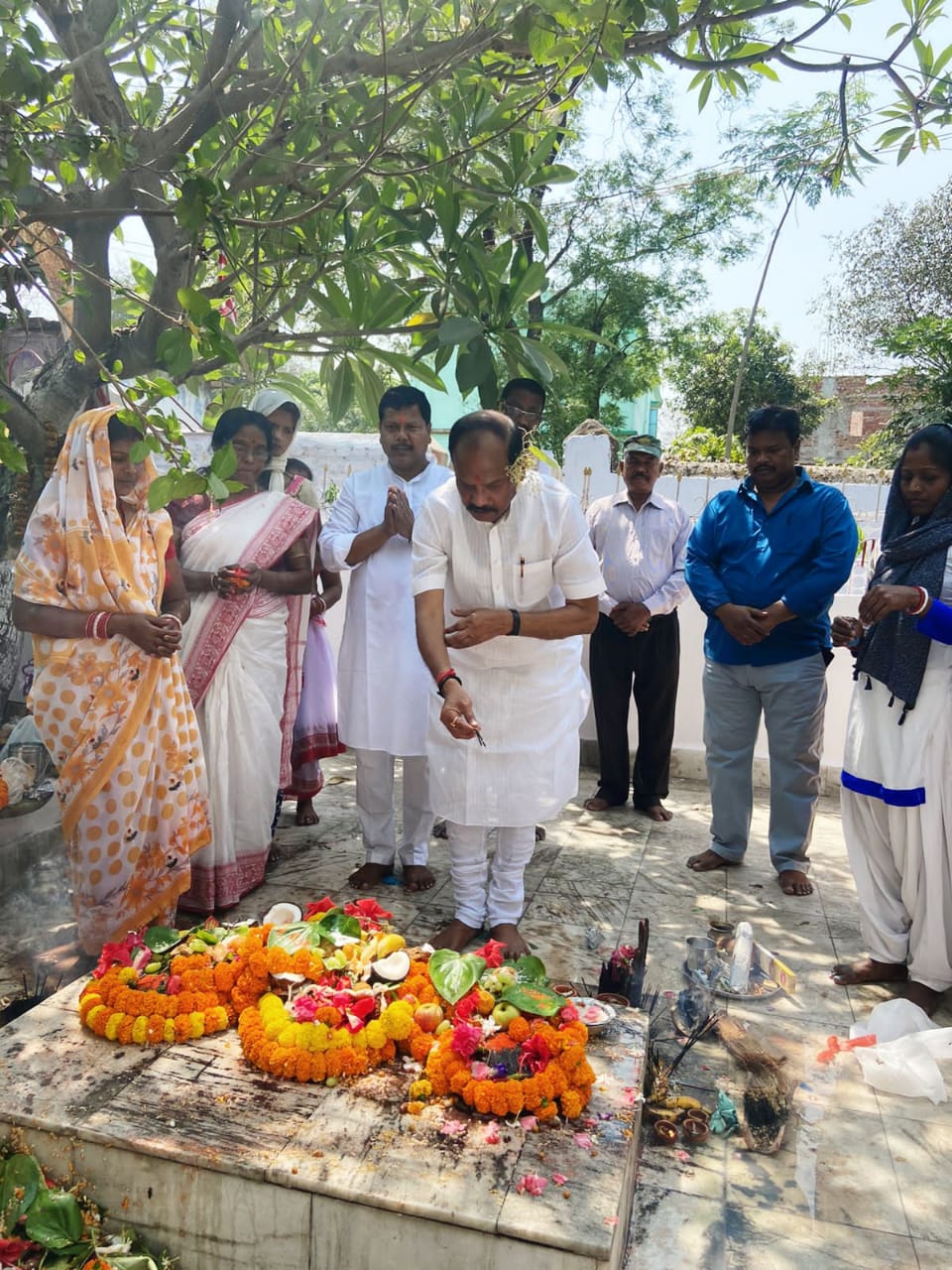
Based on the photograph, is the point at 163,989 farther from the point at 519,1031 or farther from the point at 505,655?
the point at 505,655

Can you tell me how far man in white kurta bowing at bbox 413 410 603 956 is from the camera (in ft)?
10.9

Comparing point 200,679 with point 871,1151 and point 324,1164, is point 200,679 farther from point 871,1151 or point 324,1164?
point 871,1151

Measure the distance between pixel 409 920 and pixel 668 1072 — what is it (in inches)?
52.3

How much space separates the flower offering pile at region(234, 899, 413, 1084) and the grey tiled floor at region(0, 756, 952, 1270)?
2.43 feet

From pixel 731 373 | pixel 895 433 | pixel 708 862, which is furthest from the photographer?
pixel 731 373

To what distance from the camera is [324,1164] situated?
2.03 metres

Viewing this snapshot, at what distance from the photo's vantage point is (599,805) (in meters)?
5.65

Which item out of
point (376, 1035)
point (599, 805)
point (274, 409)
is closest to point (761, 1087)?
point (376, 1035)

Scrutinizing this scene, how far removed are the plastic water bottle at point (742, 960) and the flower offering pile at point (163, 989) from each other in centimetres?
174

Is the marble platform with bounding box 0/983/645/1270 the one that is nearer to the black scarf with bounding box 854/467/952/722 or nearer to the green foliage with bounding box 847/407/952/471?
the black scarf with bounding box 854/467/952/722

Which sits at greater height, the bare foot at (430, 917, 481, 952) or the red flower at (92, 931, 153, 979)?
the red flower at (92, 931, 153, 979)

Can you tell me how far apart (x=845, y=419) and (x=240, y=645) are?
24.1 meters

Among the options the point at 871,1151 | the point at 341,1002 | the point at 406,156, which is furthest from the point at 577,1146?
the point at 406,156

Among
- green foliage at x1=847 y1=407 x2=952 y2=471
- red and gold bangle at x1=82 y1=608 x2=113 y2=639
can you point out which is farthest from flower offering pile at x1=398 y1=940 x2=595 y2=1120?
green foliage at x1=847 y1=407 x2=952 y2=471
